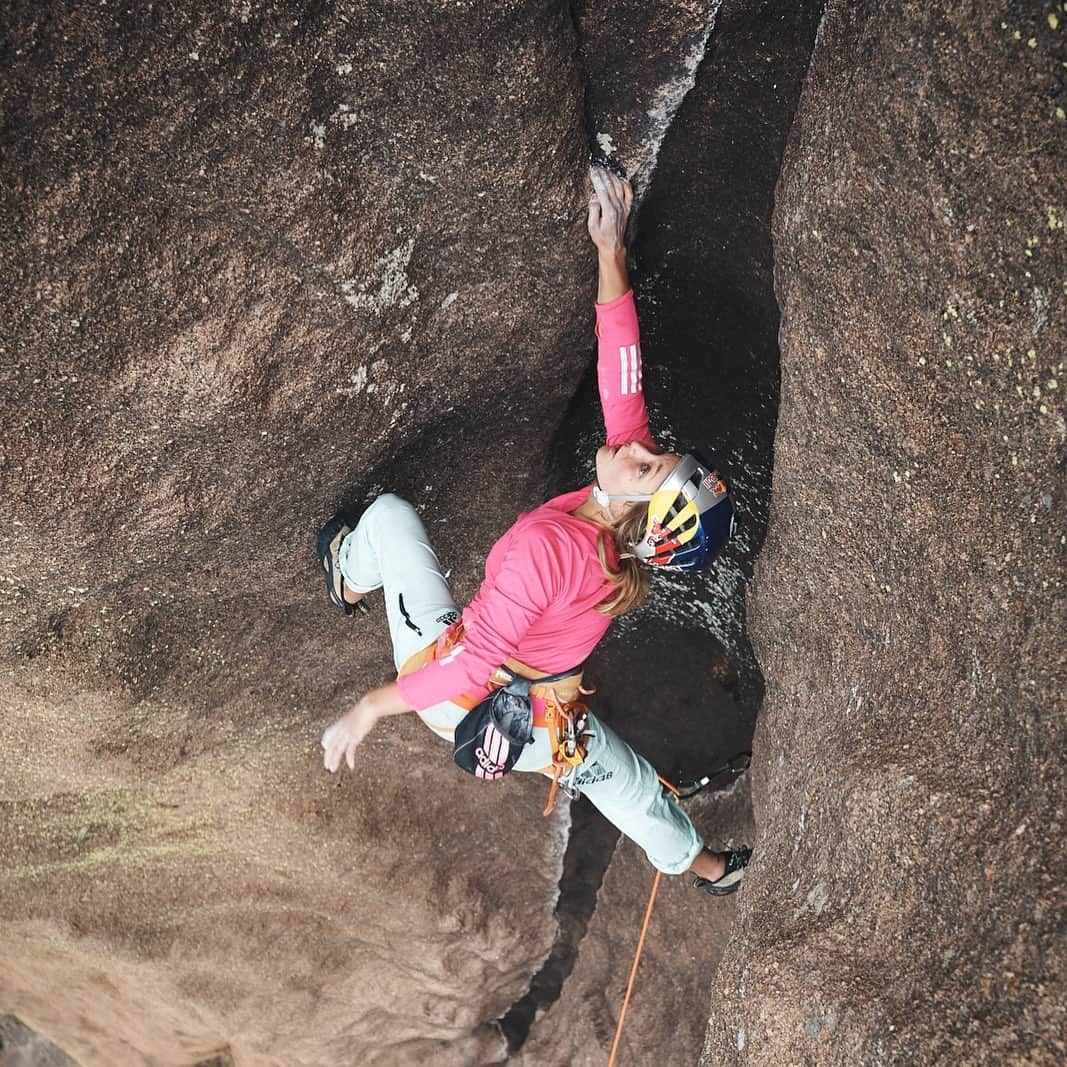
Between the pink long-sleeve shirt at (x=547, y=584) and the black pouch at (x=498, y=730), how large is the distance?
7 centimetres

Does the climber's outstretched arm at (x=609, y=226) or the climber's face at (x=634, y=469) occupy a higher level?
the climber's outstretched arm at (x=609, y=226)

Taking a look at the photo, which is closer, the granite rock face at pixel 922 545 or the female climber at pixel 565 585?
the granite rock face at pixel 922 545

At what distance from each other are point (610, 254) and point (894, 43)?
1.02 meters

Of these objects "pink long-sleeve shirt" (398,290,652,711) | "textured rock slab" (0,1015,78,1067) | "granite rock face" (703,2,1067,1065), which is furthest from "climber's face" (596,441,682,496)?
"textured rock slab" (0,1015,78,1067)

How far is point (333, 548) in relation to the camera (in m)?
3.37

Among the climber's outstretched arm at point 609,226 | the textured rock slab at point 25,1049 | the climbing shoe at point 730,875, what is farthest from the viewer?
the textured rock slab at point 25,1049

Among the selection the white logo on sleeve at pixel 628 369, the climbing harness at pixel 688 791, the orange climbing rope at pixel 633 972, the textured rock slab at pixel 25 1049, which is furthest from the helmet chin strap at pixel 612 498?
the textured rock slab at pixel 25 1049

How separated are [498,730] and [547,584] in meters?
0.59

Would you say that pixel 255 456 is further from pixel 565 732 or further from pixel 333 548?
pixel 565 732

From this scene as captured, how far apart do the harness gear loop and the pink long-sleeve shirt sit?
0.22 metres

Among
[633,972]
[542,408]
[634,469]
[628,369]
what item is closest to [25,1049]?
[633,972]

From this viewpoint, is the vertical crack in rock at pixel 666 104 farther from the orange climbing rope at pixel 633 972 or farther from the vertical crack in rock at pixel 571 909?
the vertical crack in rock at pixel 571 909

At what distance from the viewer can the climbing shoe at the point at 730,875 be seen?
388cm

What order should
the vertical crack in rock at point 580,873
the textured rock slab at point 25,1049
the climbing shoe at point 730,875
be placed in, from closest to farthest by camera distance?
the climbing shoe at point 730,875 → the vertical crack in rock at point 580,873 → the textured rock slab at point 25,1049
